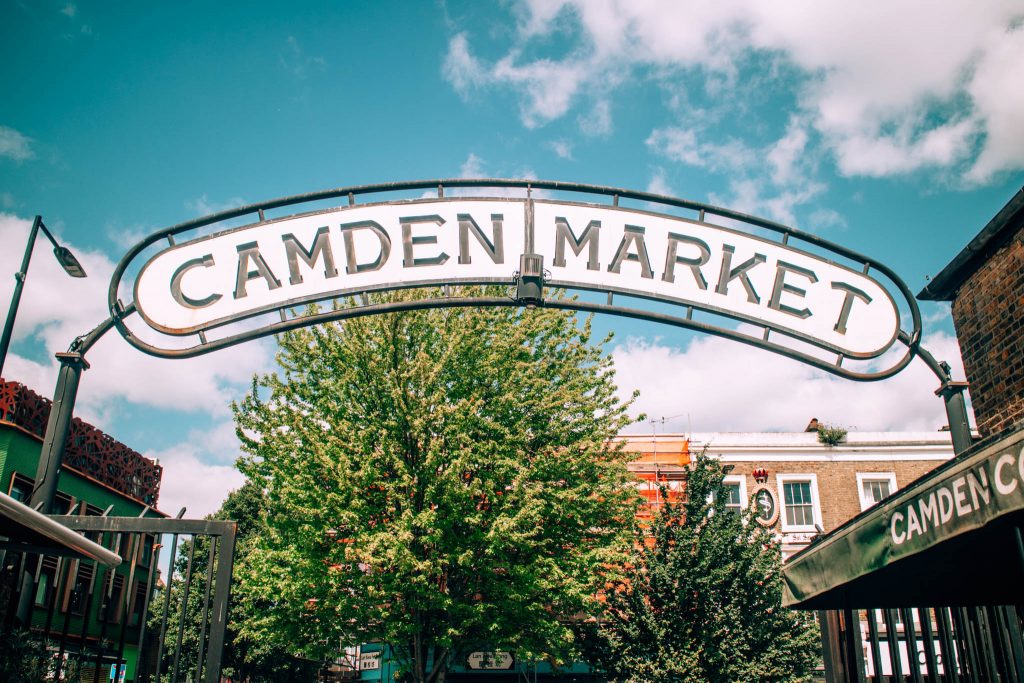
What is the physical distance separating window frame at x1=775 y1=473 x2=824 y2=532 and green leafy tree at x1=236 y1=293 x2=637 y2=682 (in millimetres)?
11078

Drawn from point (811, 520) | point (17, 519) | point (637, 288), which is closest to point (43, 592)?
point (17, 519)

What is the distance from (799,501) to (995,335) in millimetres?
20674

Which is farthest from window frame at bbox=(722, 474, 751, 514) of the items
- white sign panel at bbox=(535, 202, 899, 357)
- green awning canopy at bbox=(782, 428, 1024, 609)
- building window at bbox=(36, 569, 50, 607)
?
white sign panel at bbox=(535, 202, 899, 357)

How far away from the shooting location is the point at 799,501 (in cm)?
2630

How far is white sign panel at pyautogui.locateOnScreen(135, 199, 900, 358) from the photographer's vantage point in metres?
5.37

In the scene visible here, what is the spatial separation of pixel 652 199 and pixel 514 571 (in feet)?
37.4

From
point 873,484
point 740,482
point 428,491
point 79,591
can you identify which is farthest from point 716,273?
point 873,484

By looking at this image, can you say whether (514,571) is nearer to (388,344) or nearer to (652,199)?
(388,344)

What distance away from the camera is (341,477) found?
1496 centimetres

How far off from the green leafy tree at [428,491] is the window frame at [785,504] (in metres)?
11.1

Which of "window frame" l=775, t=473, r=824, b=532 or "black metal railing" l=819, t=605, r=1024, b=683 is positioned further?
"window frame" l=775, t=473, r=824, b=532

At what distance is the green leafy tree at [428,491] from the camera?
15173mm

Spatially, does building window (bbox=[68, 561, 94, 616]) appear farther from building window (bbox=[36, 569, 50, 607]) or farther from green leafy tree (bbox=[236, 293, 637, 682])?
building window (bbox=[36, 569, 50, 607])

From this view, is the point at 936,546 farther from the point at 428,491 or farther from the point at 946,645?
the point at 428,491
